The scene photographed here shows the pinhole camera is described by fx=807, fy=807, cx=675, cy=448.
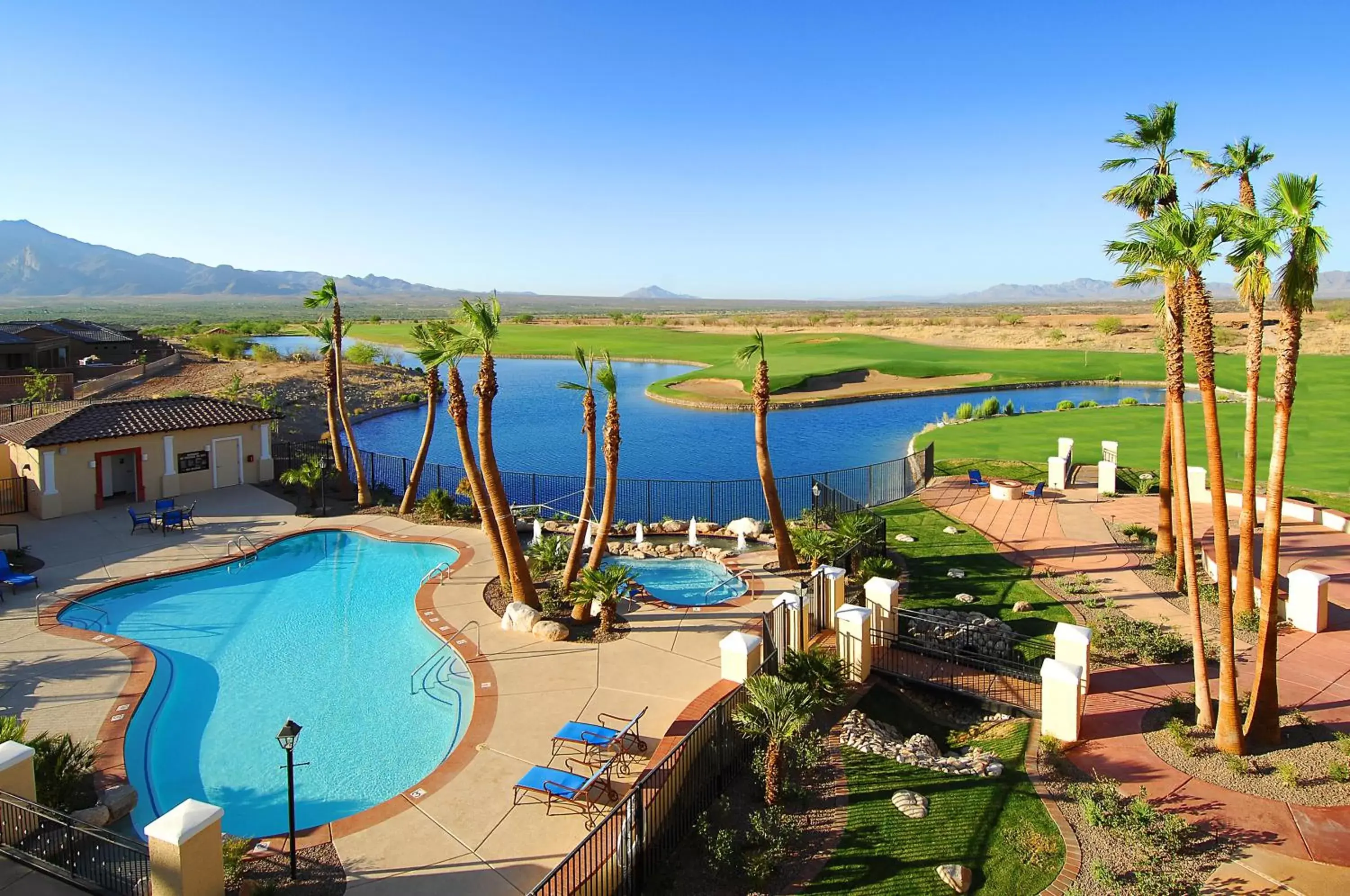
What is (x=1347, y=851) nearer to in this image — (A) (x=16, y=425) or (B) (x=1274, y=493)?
(B) (x=1274, y=493)

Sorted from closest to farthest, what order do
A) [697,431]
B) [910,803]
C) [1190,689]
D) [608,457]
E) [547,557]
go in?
1. [910,803]
2. [1190,689]
3. [608,457]
4. [547,557]
5. [697,431]

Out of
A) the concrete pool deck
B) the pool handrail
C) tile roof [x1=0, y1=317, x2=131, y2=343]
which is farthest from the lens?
tile roof [x1=0, y1=317, x2=131, y2=343]

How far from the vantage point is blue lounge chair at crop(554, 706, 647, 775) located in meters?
9.95

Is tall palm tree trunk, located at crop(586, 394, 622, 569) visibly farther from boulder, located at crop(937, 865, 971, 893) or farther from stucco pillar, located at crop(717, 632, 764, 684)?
boulder, located at crop(937, 865, 971, 893)

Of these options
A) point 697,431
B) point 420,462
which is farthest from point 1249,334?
point 697,431

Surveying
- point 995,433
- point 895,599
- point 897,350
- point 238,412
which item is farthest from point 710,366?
point 895,599

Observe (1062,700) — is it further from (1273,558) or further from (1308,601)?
(1308,601)

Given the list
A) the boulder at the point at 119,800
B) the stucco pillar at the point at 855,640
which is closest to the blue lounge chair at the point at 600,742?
the stucco pillar at the point at 855,640

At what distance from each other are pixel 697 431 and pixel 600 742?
3088 cm

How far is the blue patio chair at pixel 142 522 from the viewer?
802 inches

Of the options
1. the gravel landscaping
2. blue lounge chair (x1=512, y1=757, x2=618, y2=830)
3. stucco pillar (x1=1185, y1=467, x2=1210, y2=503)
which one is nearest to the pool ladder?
blue lounge chair (x1=512, y1=757, x2=618, y2=830)

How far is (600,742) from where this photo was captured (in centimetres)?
984

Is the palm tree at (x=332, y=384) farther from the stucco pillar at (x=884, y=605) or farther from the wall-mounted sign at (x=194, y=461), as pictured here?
the stucco pillar at (x=884, y=605)

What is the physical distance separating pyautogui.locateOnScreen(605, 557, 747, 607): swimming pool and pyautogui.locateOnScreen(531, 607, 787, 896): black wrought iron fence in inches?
240
